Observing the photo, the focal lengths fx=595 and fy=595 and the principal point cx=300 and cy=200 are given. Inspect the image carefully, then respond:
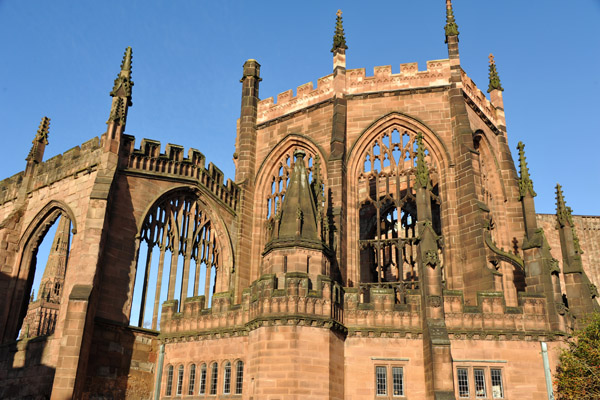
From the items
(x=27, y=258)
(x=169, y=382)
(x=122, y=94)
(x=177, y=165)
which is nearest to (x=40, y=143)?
(x=27, y=258)

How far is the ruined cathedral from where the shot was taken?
65.3 feet

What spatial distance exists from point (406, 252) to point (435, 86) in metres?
9.12

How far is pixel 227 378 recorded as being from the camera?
21.0m

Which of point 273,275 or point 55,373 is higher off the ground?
point 273,275

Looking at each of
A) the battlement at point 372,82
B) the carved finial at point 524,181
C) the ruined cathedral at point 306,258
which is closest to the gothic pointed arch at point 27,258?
the ruined cathedral at point 306,258

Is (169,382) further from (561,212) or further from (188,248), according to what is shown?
(561,212)

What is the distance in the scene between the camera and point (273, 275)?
20.1 metres

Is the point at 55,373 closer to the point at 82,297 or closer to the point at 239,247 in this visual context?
the point at 82,297

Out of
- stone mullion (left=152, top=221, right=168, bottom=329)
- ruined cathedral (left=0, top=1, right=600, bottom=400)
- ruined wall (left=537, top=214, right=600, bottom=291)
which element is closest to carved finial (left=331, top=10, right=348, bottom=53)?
ruined cathedral (left=0, top=1, right=600, bottom=400)

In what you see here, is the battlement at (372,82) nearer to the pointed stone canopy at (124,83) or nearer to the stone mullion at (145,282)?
the pointed stone canopy at (124,83)

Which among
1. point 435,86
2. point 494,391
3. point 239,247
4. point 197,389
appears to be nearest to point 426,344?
Answer: point 494,391

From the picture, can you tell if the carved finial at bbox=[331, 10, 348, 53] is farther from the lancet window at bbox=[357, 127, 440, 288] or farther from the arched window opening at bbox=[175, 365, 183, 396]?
the arched window opening at bbox=[175, 365, 183, 396]

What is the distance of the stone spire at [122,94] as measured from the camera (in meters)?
24.9

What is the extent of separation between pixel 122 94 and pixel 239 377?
12.9 m
